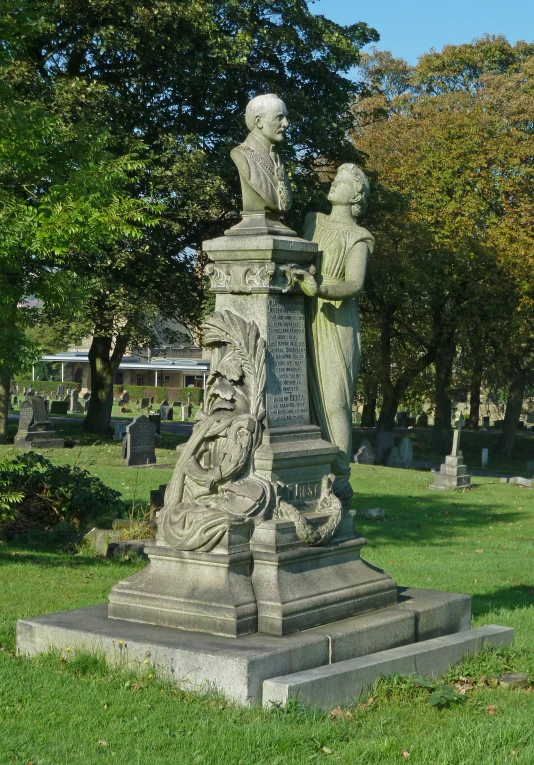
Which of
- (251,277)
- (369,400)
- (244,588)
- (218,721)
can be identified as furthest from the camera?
(369,400)

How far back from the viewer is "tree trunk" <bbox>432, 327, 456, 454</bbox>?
38344 millimetres

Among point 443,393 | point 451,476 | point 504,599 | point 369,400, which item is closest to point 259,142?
point 504,599

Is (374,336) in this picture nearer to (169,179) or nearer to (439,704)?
(169,179)

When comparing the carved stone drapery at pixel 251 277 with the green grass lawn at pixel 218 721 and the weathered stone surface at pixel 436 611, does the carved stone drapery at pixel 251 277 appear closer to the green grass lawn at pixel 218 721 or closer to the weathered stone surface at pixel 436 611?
the weathered stone surface at pixel 436 611

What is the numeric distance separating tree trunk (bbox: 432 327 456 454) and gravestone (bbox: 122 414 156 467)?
14.7 metres

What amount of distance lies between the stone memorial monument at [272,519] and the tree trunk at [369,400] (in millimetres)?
31804

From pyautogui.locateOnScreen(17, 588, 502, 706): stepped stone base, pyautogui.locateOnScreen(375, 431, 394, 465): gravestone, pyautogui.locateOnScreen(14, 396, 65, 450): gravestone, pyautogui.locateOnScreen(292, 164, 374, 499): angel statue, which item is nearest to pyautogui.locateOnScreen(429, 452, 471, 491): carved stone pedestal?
pyautogui.locateOnScreen(375, 431, 394, 465): gravestone

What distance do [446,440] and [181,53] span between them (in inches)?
774

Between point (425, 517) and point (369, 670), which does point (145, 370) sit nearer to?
point (425, 517)

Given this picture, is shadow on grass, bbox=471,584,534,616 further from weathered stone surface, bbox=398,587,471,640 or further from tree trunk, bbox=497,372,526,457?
tree trunk, bbox=497,372,526,457

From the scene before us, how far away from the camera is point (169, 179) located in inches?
1054

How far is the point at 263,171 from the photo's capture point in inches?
337

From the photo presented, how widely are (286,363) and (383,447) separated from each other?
1040 inches

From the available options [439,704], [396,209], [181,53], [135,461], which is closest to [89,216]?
[439,704]
